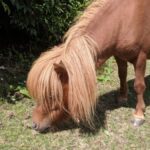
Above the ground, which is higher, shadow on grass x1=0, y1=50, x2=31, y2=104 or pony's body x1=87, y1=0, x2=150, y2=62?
pony's body x1=87, y1=0, x2=150, y2=62

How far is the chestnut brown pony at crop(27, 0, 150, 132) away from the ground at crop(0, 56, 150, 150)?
0.14 meters

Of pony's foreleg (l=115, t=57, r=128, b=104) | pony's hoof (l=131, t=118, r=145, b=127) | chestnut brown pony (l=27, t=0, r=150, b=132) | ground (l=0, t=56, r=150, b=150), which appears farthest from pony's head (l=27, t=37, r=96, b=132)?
pony's foreleg (l=115, t=57, r=128, b=104)

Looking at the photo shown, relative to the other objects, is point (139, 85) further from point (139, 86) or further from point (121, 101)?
point (121, 101)

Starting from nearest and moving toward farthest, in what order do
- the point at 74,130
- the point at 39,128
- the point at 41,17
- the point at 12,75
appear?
the point at 39,128 → the point at 74,130 → the point at 12,75 → the point at 41,17

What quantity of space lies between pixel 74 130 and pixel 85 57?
2.76ft

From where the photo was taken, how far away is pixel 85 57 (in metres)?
3.57

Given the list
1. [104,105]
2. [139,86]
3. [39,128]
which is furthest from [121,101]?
[39,128]

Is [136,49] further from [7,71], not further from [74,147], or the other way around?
[7,71]

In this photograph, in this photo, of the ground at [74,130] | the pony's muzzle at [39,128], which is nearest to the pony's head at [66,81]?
the pony's muzzle at [39,128]

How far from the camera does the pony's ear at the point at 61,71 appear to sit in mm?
3468

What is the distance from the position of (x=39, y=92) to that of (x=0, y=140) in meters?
0.72

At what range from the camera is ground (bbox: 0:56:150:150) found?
3.85 meters

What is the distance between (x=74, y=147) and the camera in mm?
3820

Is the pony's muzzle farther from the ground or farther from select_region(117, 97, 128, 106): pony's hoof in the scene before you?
select_region(117, 97, 128, 106): pony's hoof
